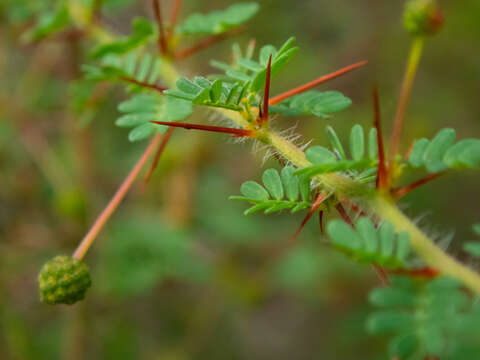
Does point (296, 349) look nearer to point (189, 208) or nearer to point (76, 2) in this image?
point (189, 208)

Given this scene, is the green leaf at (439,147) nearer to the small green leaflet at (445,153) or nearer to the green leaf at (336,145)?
the small green leaflet at (445,153)

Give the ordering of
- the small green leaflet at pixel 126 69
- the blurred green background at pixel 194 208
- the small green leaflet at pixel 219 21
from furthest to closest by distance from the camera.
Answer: the blurred green background at pixel 194 208 < the small green leaflet at pixel 219 21 < the small green leaflet at pixel 126 69

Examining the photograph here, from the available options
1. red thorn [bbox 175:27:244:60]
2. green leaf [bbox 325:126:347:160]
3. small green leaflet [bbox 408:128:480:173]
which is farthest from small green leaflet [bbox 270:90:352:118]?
red thorn [bbox 175:27:244:60]

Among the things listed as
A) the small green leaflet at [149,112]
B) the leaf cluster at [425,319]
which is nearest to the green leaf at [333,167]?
the leaf cluster at [425,319]

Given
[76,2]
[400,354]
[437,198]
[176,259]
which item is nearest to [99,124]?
[176,259]

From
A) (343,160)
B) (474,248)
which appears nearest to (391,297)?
(474,248)
